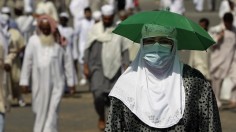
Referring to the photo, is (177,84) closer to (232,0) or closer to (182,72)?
(182,72)

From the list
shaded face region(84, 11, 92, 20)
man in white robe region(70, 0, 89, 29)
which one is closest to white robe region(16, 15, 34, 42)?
shaded face region(84, 11, 92, 20)

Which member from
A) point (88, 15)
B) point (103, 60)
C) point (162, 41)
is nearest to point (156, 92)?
point (162, 41)

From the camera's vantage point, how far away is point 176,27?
593 centimetres

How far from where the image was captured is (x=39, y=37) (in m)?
12.3

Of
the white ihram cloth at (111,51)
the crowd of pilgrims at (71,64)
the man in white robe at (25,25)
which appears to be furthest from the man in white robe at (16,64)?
the man in white robe at (25,25)

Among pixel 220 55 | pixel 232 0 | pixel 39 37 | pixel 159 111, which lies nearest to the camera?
pixel 159 111

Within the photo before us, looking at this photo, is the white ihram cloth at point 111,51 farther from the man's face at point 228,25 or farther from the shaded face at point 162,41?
the shaded face at point 162,41

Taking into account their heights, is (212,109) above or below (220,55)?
above

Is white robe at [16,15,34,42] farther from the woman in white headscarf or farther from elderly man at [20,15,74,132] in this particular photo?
the woman in white headscarf

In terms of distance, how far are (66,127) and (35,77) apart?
2.13m

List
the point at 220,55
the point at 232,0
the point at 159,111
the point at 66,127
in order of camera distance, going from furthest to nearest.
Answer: the point at 232,0, the point at 220,55, the point at 66,127, the point at 159,111

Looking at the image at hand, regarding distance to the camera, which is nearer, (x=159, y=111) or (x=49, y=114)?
(x=159, y=111)

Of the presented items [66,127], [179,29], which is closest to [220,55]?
[66,127]

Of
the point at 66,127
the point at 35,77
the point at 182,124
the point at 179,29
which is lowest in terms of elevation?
the point at 66,127
